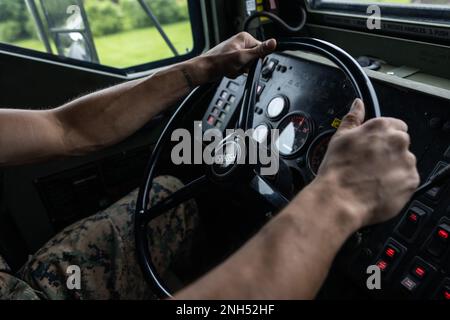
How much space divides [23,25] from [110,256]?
1.04 metres

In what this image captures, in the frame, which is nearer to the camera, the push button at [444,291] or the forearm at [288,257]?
the forearm at [288,257]

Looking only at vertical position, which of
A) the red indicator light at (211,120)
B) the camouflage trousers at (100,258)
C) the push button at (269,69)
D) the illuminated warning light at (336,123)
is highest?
the push button at (269,69)

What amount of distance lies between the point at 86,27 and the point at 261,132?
3.23 feet

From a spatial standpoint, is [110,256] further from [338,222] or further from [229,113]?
→ [338,222]

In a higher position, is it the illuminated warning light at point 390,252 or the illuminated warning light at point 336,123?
the illuminated warning light at point 336,123

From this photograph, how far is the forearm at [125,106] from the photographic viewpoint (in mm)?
1120

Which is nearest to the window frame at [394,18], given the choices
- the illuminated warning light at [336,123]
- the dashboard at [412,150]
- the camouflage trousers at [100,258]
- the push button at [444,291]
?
the dashboard at [412,150]

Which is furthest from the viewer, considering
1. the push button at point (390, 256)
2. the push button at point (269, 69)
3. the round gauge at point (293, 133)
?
the push button at point (269, 69)

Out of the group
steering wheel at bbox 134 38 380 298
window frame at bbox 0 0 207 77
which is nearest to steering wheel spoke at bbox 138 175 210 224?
steering wheel at bbox 134 38 380 298

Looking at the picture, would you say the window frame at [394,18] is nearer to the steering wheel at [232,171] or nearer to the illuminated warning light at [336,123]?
the illuminated warning light at [336,123]

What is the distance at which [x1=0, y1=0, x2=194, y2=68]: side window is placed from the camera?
163cm

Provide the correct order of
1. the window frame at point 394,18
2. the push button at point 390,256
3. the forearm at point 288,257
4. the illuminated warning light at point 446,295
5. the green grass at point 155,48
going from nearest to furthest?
the forearm at point 288,257 → the illuminated warning light at point 446,295 → the push button at point 390,256 → the window frame at point 394,18 → the green grass at point 155,48

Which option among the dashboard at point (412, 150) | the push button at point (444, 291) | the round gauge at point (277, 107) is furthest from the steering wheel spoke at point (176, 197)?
the push button at point (444, 291)

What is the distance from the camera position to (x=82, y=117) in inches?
44.4
